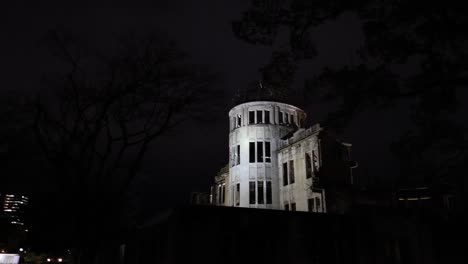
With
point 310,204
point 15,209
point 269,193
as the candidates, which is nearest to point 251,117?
point 269,193

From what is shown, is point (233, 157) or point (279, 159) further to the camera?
point (233, 157)

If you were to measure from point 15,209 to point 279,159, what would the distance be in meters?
37.8

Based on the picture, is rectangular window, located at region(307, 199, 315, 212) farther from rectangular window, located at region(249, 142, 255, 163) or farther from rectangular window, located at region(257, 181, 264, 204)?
rectangular window, located at region(249, 142, 255, 163)

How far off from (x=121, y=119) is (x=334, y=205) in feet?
62.8

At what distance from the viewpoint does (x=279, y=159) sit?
40.5 meters

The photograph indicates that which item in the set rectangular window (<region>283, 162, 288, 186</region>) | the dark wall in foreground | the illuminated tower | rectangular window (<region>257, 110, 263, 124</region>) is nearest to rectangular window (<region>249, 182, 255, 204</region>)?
the illuminated tower

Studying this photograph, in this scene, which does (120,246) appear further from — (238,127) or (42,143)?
(238,127)

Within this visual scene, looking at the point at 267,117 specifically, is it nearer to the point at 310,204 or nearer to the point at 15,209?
the point at 310,204

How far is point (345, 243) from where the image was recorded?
55.3ft

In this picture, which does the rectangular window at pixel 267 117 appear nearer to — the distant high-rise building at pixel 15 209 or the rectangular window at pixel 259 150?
the rectangular window at pixel 259 150

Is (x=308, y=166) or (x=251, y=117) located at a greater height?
(x=251, y=117)

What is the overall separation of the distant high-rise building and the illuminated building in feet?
75.4

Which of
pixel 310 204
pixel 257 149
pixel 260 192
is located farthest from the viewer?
pixel 257 149

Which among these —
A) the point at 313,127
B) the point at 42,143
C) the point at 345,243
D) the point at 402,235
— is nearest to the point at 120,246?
the point at 42,143
